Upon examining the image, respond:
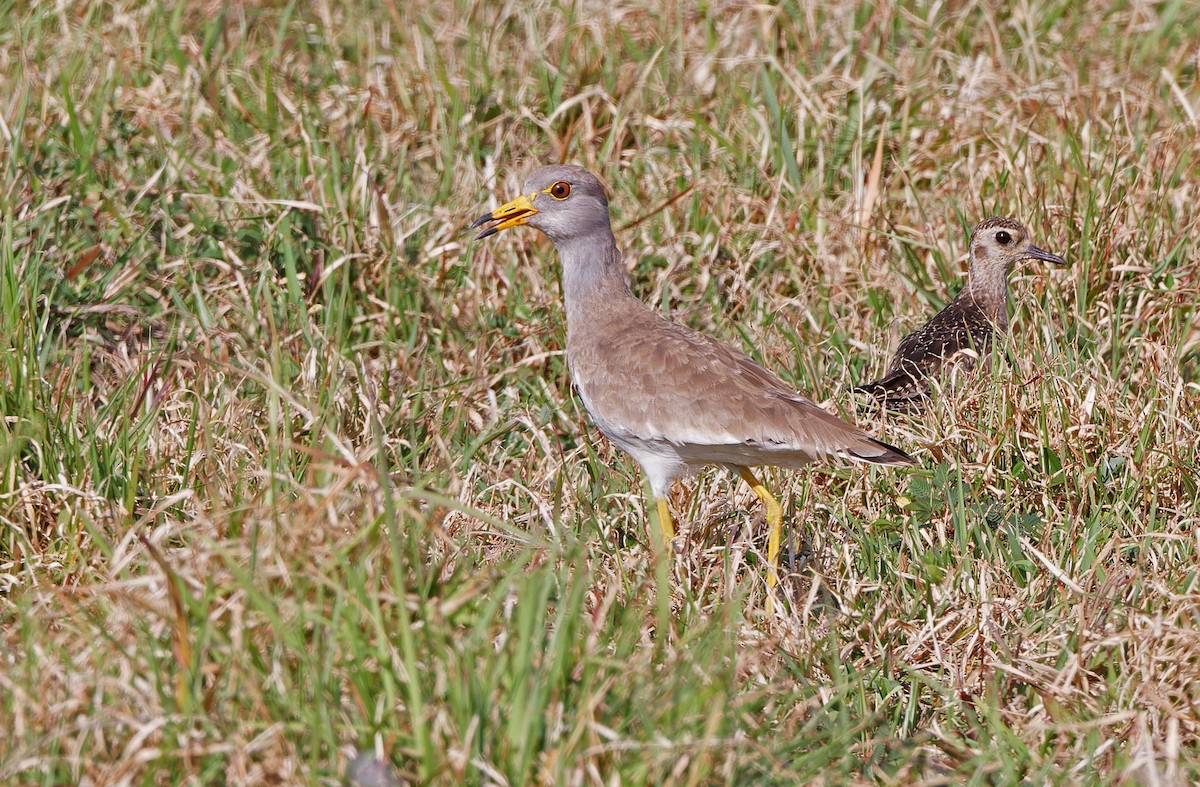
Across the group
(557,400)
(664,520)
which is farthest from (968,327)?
(664,520)

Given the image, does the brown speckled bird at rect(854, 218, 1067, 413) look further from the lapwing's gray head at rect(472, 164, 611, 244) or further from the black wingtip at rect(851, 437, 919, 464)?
the lapwing's gray head at rect(472, 164, 611, 244)

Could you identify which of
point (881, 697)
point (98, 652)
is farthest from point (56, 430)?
point (881, 697)

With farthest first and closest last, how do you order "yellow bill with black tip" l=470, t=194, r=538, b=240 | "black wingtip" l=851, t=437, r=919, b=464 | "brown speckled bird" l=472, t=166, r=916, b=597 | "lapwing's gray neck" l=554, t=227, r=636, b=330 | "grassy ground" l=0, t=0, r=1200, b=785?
"yellow bill with black tip" l=470, t=194, r=538, b=240 → "lapwing's gray neck" l=554, t=227, r=636, b=330 → "brown speckled bird" l=472, t=166, r=916, b=597 → "black wingtip" l=851, t=437, r=919, b=464 → "grassy ground" l=0, t=0, r=1200, b=785

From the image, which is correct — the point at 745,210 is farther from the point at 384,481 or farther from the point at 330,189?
the point at 384,481

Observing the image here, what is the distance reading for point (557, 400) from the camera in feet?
20.3

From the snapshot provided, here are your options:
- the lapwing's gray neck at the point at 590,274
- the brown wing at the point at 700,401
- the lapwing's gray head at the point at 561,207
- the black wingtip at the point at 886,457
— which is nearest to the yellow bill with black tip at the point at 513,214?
the lapwing's gray head at the point at 561,207

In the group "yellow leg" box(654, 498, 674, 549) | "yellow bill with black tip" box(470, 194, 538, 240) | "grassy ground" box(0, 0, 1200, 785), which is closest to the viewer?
"grassy ground" box(0, 0, 1200, 785)

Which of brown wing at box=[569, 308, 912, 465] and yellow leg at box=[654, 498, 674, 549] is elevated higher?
brown wing at box=[569, 308, 912, 465]

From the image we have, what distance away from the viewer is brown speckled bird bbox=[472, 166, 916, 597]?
4750 millimetres

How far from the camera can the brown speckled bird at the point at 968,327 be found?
5766 millimetres

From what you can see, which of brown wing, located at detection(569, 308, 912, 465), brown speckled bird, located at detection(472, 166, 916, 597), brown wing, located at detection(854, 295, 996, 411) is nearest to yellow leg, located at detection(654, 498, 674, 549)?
brown speckled bird, located at detection(472, 166, 916, 597)

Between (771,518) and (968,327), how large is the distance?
1544mm

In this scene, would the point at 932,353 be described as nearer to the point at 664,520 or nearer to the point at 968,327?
the point at 968,327

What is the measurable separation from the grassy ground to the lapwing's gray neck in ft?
1.61
